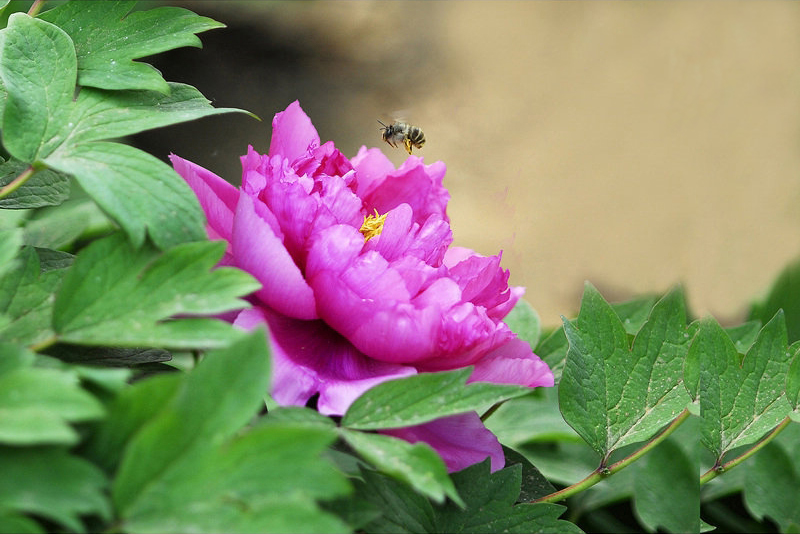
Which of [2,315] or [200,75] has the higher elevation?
[200,75]

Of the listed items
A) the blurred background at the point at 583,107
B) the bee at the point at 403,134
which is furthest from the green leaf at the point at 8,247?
the blurred background at the point at 583,107

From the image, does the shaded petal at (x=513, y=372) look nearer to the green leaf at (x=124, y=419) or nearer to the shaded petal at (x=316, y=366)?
the shaded petal at (x=316, y=366)

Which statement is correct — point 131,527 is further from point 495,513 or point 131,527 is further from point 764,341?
point 764,341

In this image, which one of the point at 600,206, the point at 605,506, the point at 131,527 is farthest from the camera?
the point at 600,206

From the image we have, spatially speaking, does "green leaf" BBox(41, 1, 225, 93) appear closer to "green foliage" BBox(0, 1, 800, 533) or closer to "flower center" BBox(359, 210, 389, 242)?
"green foliage" BBox(0, 1, 800, 533)

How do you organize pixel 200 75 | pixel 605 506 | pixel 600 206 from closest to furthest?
pixel 605 506 < pixel 200 75 < pixel 600 206

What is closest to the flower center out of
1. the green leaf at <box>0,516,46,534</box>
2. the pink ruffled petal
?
the pink ruffled petal

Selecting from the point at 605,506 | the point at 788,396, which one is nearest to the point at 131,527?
the point at 788,396
